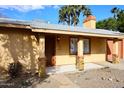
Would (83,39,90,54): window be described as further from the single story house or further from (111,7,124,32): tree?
(111,7,124,32): tree

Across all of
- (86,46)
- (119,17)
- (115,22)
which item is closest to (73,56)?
(86,46)

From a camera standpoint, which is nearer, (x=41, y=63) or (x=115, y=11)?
(x=41, y=63)

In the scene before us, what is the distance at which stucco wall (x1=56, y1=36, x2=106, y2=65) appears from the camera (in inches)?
501

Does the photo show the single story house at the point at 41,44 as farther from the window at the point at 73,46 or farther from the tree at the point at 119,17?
the tree at the point at 119,17

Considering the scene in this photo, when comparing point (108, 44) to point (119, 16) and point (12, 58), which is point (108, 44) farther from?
point (119, 16)

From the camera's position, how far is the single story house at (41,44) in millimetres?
9352

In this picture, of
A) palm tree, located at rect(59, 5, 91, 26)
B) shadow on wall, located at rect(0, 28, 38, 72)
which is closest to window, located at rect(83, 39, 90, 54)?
shadow on wall, located at rect(0, 28, 38, 72)

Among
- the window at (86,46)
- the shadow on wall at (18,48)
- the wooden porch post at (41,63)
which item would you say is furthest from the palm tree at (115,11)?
the wooden porch post at (41,63)

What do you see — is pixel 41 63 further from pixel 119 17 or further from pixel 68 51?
pixel 119 17

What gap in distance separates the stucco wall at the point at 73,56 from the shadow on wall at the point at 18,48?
A: 2454 millimetres

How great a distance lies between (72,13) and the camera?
107 feet

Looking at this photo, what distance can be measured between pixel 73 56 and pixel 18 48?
498 centimetres
